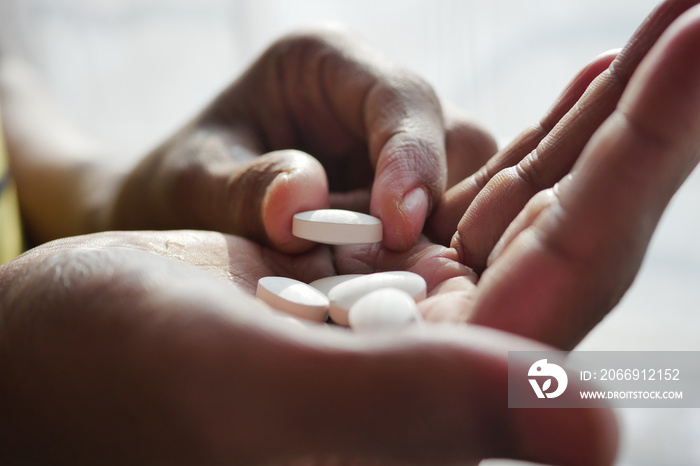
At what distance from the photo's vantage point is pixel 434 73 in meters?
1.65

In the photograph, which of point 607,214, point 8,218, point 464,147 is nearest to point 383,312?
point 607,214

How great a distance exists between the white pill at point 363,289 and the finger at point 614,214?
0.13m

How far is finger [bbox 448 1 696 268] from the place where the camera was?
0.63 metres

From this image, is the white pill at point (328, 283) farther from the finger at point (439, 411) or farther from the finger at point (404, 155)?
the finger at point (439, 411)

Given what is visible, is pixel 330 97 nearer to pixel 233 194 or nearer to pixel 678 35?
pixel 233 194

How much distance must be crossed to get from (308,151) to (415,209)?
0.50 m

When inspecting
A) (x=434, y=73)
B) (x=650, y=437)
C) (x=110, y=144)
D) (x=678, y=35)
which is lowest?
(x=650, y=437)

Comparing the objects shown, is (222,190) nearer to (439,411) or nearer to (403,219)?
(403,219)

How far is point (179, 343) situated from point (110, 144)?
162 cm

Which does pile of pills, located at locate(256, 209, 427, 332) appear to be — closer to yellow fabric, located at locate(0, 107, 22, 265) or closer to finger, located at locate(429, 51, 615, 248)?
finger, located at locate(429, 51, 615, 248)

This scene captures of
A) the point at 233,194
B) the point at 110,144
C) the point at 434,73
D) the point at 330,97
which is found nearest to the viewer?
the point at 233,194

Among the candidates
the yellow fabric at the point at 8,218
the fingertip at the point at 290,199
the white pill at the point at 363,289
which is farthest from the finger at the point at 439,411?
the yellow fabric at the point at 8,218

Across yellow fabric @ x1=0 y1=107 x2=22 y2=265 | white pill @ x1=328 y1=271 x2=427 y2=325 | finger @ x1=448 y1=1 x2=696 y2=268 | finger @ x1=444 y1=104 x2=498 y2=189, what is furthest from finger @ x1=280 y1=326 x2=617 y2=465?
yellow fabric @ x1=0 y1=107 x2=22 y2=265

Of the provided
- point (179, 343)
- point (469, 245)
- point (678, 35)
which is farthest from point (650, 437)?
point (179, 343)
